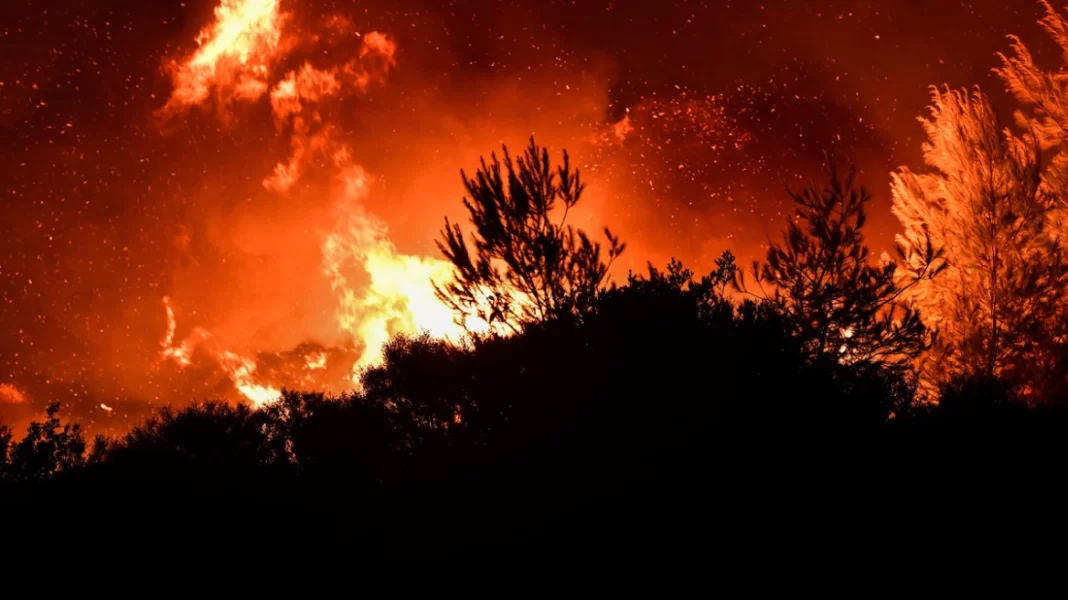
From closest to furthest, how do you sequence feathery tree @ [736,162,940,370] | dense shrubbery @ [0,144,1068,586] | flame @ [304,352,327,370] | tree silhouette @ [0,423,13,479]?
dense shrubbery @ [0,144,1068,586]
feathery tree @ [736,162,940,370]
tree silhouette @ [0,423,13,479]
flame @ [304,352,327,370]

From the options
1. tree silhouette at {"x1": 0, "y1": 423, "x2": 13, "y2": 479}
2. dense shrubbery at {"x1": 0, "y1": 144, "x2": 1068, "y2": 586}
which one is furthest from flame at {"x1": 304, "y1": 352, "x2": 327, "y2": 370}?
dense shrubbery at {"x1": 0, "y1": 144, "x2": 1068, "y2": 586}

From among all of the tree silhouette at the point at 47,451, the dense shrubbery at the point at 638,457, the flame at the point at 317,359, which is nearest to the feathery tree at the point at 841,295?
the dense shrubbery at the point at 638,457

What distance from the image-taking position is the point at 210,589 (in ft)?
32.7

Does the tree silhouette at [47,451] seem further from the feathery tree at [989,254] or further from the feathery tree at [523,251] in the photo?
the feathery tree at [989,254]

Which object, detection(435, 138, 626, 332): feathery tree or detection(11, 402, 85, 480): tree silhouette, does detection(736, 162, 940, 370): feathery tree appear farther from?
detection(11, 402, 85, 480): tree silhouette

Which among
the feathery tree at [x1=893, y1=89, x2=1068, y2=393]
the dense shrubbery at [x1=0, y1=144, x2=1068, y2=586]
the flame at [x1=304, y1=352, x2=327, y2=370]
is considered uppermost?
the flame at [x1=304, y1=352, x2=327, y2=370]

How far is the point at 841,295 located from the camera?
44.9 ft

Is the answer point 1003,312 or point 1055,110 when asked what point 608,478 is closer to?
point 1003,312

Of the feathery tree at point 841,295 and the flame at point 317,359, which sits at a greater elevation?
the flame at point 317,359

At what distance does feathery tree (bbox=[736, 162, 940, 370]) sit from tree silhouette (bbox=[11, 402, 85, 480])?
29.7 meters

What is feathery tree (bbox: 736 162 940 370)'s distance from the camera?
13.4 m

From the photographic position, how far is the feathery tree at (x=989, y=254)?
48.5ft

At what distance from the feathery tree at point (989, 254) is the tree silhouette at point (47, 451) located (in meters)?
35.1

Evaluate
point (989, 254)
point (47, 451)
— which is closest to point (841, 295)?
point (989, 254)
